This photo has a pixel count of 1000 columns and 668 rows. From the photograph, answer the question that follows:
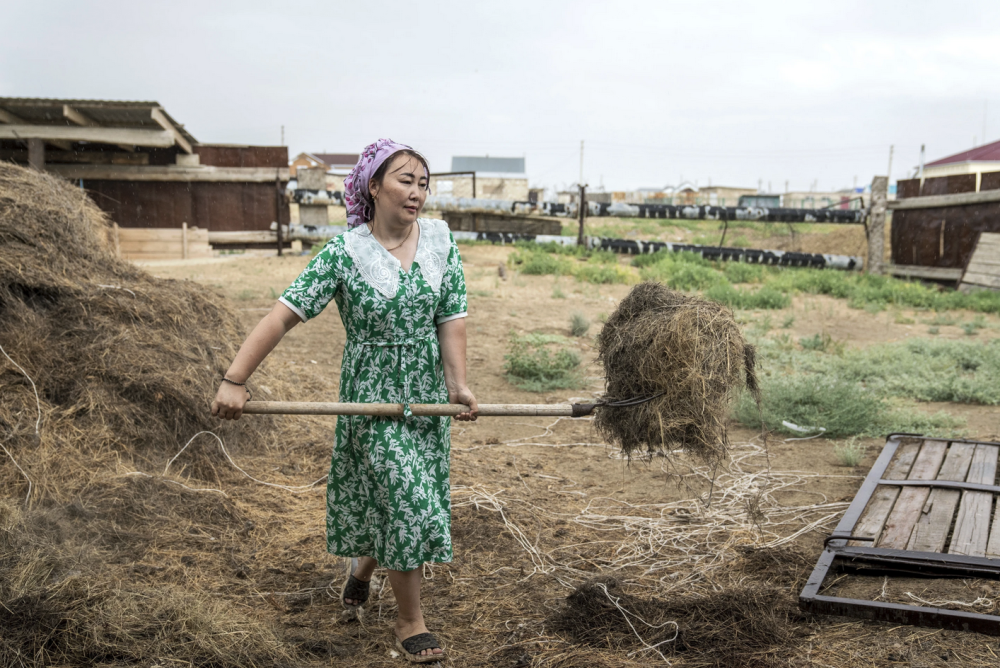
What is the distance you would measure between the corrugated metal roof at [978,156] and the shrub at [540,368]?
107 feet

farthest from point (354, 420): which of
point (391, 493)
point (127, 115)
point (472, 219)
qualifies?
point (472, 219)

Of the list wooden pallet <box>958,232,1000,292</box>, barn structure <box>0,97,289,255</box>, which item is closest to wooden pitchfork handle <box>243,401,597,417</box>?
barn structure <box>0,97,289,255</box>

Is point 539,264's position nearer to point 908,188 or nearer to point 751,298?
point 751,298

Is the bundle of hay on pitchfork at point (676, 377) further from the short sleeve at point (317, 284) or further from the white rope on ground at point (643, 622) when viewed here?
the short sleeve at point (317, 284)

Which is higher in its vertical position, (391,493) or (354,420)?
(354,420)

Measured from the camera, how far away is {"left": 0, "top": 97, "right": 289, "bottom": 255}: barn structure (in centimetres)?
1262

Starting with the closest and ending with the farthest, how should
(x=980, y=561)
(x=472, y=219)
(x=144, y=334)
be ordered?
(x=980, y=561), (x=144, y=334), (x=472, y=219)

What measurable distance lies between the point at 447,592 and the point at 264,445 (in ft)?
6.43

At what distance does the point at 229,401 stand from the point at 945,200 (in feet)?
43.1

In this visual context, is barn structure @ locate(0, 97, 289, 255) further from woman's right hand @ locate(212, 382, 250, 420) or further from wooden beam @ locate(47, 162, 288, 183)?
woman's right hand @ locate(212, 382, 250, 420)

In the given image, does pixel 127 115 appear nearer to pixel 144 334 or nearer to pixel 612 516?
pixel 144 334

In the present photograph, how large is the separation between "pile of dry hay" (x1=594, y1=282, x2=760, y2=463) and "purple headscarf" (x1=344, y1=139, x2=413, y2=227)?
3.86 ft

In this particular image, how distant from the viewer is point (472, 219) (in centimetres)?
1540

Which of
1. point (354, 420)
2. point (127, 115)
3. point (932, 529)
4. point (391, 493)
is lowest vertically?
point (932, 529)
